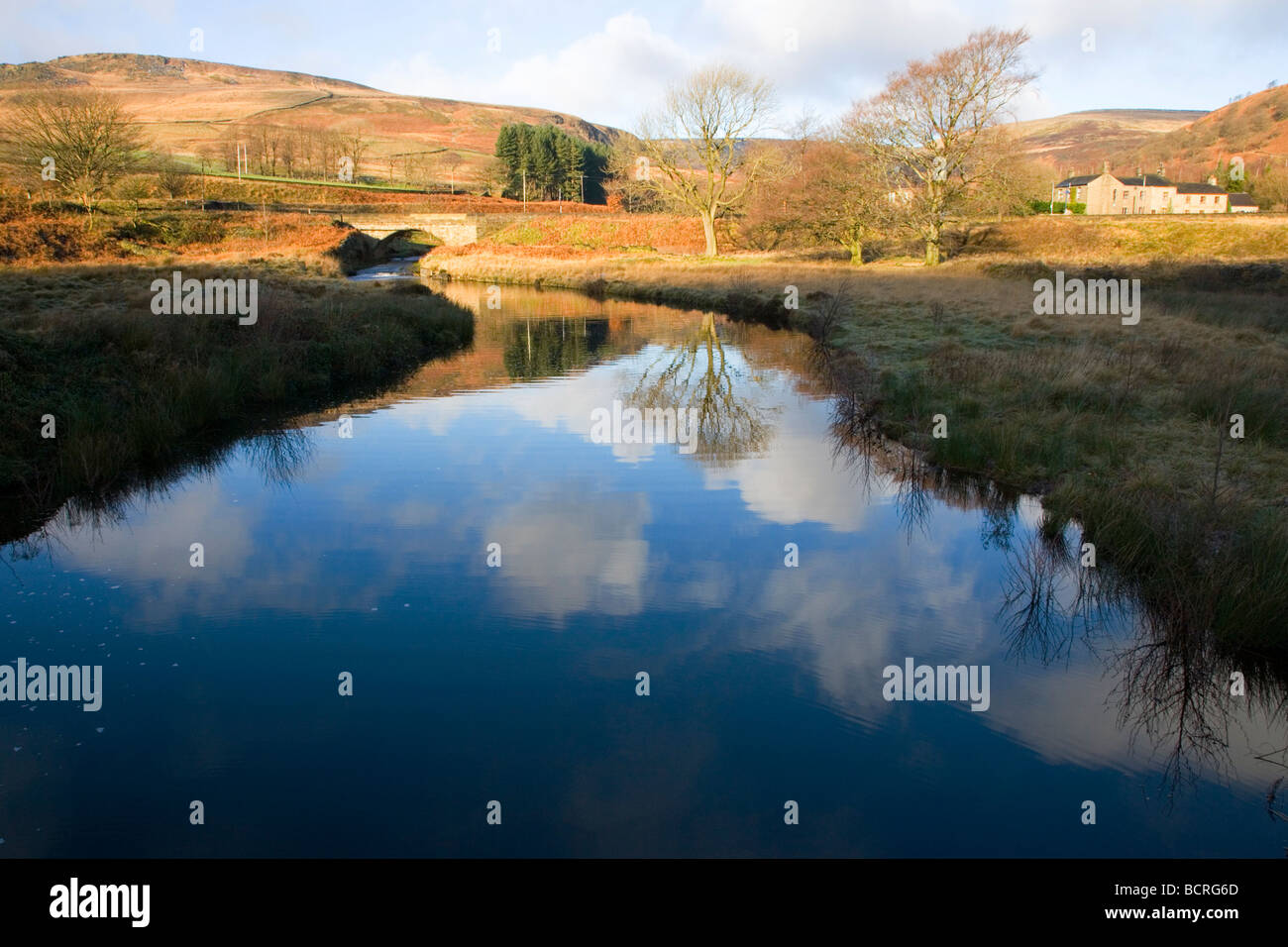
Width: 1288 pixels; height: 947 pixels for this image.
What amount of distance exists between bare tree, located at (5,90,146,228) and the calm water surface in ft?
134

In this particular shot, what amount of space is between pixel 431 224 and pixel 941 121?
4263 centimetres

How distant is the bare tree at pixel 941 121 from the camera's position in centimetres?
3278

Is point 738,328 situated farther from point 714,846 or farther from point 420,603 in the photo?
point 714,846

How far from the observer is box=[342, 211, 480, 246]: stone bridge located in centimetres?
6444

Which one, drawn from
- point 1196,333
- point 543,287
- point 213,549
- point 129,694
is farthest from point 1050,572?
point 543,287

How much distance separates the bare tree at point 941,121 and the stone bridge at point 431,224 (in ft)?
124

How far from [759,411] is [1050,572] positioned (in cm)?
781

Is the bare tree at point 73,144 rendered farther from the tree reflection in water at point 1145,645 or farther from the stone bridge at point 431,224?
the tree reflection in water at point 1145,645

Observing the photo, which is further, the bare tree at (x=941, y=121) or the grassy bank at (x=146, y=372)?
the bare tree at (x=941, y=121)

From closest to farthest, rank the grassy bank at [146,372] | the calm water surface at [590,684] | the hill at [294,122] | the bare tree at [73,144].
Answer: the calm water surface at [590,684]
the grassy bank at [146,372]
the bare tree at [73,144]
the hill at [294,122]

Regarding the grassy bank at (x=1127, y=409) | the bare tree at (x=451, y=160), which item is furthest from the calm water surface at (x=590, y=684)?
the bare tree at (x=451, y=160)

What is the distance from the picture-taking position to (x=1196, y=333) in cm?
1650

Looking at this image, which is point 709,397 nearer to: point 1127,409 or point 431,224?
point 1127,409

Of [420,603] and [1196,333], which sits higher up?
[1196,333]
